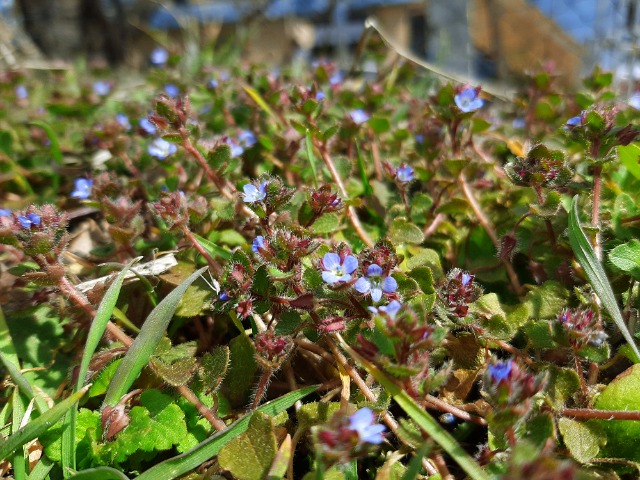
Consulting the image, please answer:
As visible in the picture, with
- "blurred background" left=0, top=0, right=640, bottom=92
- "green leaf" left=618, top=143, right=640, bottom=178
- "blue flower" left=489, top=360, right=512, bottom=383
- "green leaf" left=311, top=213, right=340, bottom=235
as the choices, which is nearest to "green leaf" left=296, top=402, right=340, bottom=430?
"blue flower" left=489, top=360, right=512, bottom=383

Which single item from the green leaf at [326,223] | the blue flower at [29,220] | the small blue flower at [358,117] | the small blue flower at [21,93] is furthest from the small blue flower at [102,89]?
the green leaf at [326,223]

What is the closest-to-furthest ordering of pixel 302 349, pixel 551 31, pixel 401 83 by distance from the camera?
pixel 302 349 → pixel 401 83 → pixel 551 31

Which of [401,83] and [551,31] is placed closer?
[401,83]

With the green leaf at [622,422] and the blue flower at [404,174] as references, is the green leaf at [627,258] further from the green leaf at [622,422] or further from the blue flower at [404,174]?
the blue flower at [404,174]

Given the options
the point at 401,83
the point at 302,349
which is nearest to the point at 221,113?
the point at 401,83

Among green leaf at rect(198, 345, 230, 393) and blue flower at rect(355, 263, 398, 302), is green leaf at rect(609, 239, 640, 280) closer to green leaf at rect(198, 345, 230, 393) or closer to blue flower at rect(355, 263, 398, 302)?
blue flower at rect(355, 263, 398, 302)

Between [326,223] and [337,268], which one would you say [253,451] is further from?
[326,223]

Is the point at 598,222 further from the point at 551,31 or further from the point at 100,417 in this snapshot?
the point at 551,31

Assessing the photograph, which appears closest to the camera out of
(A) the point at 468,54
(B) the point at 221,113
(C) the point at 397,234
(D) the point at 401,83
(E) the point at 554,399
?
(E) the point at 554,399
